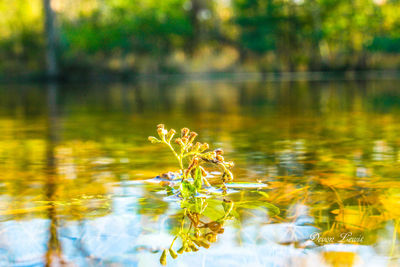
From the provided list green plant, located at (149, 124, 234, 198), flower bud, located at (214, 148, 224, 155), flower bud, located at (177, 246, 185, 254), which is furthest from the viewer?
flower bud, located at (214, 148, 224, 155)

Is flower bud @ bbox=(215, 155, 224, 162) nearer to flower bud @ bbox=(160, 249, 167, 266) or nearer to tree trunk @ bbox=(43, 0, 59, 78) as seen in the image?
flower bud @ bbox=(160, 249, 167, 266)

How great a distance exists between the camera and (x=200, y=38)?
37.2m

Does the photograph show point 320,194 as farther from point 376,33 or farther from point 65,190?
point 376,33

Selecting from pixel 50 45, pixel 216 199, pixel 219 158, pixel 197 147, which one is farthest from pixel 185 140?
pixel 50 45

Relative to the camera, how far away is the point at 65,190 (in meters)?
3.33

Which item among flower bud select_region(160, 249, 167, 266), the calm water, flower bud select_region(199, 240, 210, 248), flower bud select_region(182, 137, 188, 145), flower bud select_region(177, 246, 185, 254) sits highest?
flower bud select_region(182, 137, 188, 145)

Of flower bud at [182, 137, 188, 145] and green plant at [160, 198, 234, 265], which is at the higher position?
flower bud at [182, 137, 188, 145]

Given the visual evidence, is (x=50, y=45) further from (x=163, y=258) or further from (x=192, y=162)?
(x=163, y=258)

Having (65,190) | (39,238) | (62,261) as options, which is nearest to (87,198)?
(65,190)

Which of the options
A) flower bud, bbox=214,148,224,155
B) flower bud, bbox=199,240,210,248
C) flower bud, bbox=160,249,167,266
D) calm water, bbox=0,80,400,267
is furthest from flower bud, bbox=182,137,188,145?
flower bud, bbox=160,249,167,266

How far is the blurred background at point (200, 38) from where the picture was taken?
32781mm

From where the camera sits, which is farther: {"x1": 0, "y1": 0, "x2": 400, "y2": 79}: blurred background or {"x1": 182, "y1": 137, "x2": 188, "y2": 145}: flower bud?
{"x1": 0, "y1": 0, "x2": 400, "y2": 79}: blurred background

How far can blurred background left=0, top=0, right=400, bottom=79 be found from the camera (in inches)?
1291

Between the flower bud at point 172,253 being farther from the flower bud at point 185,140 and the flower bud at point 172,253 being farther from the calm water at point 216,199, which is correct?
the flower bud at point 185,140
